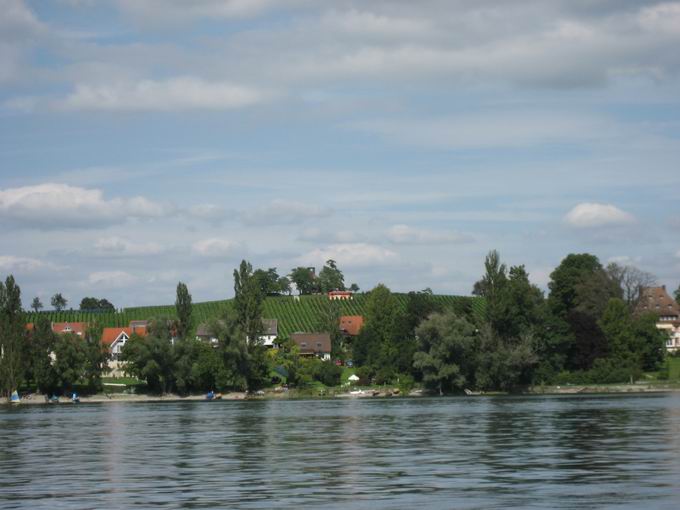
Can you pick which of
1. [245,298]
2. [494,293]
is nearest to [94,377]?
[245,298]

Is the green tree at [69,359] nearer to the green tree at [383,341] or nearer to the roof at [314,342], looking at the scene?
the green tree at [383,341]

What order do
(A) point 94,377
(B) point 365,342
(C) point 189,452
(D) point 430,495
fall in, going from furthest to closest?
(B) point 365,342, (A) point 94,377, (C) point 189,452, (D) point 430,495

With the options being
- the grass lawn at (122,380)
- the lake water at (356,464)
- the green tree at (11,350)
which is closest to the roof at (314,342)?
the grass lawn at (122,380)

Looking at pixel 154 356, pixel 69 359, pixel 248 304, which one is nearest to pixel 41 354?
pixel 69 359

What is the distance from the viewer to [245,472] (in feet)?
113

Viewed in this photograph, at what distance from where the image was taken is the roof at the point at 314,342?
181m

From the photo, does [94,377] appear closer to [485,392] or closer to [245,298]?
[245,298]

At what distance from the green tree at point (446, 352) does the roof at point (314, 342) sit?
56.6 m

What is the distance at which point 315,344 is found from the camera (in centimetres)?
18338

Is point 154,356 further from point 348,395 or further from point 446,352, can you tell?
point 446,352

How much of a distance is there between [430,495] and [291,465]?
1064cm

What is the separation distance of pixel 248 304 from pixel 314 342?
5004 centimetres

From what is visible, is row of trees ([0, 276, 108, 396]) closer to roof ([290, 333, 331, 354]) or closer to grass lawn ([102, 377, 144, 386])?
grass lawn ([102, 377, 144, 386])

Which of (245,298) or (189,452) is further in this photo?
(245,298)
